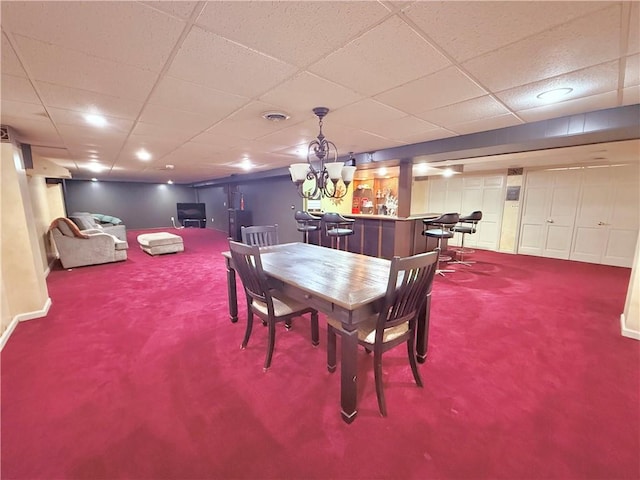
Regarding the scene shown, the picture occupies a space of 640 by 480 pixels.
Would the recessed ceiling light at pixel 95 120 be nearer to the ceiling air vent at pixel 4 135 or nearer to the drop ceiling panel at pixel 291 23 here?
the ceiling air vent at pixel 4 135

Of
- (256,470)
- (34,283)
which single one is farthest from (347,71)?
(34,283)

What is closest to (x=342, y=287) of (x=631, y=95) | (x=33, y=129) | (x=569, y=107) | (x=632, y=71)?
(x=632, y=71)

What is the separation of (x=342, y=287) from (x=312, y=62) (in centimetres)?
145

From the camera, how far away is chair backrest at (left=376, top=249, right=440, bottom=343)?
1505mm

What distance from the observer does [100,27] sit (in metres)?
1.30

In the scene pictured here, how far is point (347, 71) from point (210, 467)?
7.91 feet

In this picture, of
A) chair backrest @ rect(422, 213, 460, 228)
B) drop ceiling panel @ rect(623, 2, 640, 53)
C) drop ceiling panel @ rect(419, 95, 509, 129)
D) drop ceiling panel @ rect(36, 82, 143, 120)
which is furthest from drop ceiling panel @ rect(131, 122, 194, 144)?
chair backrest @ rect(422, 213, 460, 228)

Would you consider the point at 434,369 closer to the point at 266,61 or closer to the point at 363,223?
the point at 266,61

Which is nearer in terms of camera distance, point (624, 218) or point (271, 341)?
point (271, 341)

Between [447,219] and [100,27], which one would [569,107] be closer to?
[447,219]

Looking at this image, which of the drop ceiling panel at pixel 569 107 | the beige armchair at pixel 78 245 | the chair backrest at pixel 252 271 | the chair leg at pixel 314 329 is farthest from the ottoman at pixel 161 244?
the drop ceiling panel at pixel 569 107

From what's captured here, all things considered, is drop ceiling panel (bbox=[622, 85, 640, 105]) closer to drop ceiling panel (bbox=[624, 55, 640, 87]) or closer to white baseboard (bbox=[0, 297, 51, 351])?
drop ceiling panel (bbox=[624, 55, 640, 87])

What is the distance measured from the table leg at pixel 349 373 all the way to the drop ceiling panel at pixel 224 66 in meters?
1.70

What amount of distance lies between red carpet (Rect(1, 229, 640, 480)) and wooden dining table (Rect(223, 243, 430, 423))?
262 millimetres
